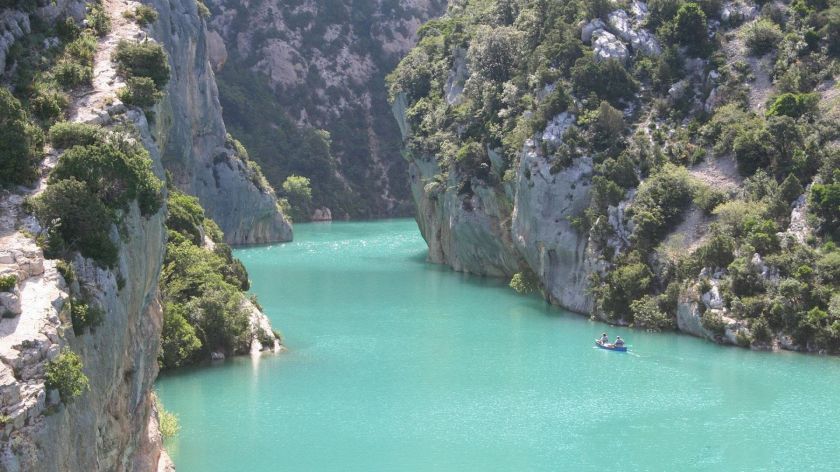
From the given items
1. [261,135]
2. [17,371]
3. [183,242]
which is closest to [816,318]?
[183,242]

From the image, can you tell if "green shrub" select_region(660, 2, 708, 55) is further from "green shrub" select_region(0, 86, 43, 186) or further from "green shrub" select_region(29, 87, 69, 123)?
"green shrub" select_region(0, 86, 43, 186)

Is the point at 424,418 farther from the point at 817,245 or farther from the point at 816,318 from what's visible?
the point at 817,245

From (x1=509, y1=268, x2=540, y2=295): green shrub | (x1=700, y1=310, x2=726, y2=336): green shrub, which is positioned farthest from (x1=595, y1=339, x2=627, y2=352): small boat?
(x1=509, y1=268, x2=540, y2=295): green shrub

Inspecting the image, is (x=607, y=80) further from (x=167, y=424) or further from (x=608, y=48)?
(x=167, y=424)

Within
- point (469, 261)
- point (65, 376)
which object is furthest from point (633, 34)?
point (65, 376)

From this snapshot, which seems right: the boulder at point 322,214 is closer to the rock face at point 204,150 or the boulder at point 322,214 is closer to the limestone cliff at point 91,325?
the rock face at point 204,150
